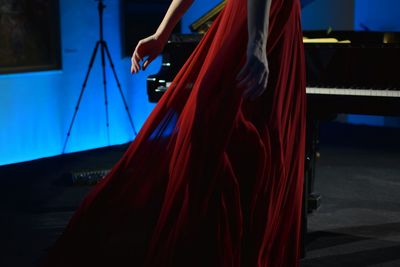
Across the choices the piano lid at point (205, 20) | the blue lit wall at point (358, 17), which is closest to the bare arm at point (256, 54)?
the piano lid at point (205, 20)

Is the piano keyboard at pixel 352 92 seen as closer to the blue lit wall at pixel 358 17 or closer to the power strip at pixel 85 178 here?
the power strip at pixel 85 178

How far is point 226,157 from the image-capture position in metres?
1.83

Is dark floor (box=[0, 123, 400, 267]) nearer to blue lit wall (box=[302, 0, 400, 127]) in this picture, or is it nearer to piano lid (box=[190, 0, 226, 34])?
blue lit wall (box=[302, 0, 400, 127])

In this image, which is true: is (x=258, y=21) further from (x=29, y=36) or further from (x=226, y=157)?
(x=29, y=36)

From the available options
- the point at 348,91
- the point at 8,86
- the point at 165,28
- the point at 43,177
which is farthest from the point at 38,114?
the point at 165,28

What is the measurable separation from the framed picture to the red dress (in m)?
3.40

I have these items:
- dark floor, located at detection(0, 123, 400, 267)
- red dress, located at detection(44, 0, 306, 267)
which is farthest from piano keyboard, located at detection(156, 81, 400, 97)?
red dress, located at detection(44, 0, 306, 267)

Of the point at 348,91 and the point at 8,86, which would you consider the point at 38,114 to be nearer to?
the point at 8,86

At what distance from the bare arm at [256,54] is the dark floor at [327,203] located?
1423 millimetres

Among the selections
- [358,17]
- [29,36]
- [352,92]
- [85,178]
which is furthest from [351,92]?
[358,17]

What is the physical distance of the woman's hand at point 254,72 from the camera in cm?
Result: 164

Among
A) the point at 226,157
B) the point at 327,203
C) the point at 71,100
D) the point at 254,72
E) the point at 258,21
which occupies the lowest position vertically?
the point at 327,203

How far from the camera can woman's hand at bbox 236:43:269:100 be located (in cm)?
164

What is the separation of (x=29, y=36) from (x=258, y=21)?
3993 mm
